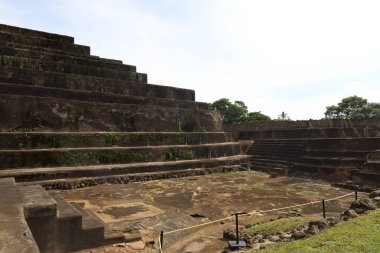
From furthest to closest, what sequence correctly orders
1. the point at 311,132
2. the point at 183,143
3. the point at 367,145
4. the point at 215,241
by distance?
the point at 311,132, the point at 183,143, the point at 367,145, the point at 215,241

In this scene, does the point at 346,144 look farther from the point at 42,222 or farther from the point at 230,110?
the point at 230,110

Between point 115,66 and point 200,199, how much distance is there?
9.10 m

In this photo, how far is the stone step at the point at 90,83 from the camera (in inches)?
428

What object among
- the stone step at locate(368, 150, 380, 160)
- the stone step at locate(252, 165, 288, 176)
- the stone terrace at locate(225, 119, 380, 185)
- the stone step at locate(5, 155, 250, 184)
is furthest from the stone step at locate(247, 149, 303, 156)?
the stone step at locate(368, 150, 380, 160)

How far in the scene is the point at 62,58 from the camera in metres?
13.3

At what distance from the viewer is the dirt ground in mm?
5258

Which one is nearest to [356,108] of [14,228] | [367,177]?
[367,177]

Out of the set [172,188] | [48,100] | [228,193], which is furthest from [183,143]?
[48,100]

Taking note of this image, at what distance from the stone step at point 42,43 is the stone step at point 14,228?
35.8ft

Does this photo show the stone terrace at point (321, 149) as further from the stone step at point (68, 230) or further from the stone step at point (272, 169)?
the stone step at point (68, 230)

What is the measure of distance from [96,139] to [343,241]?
894 centimetres

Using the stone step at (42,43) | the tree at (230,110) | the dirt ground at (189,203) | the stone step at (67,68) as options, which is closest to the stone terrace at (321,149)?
the dirt ground at (189,203)

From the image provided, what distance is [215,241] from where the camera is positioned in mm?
5160

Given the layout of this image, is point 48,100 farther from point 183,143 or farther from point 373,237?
point 373,237
